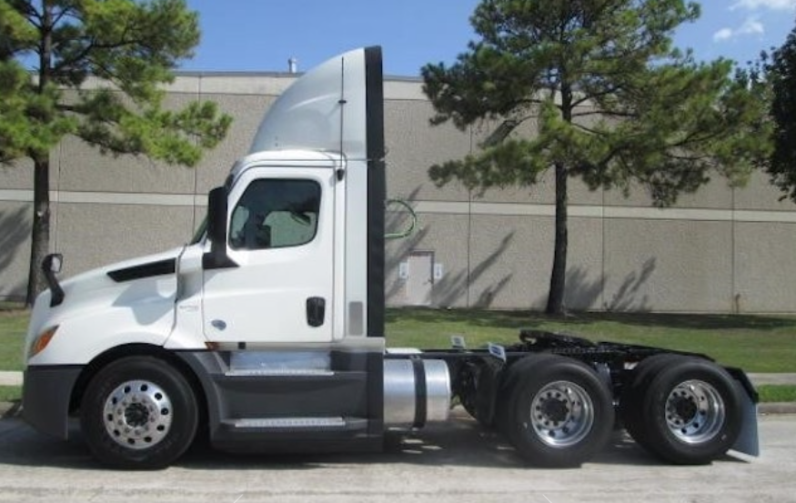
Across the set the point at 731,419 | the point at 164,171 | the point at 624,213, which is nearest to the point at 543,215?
the point at 624,213

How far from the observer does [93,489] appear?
696cm

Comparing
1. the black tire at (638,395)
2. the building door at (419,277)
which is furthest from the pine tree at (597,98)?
the black tire at (638,395)

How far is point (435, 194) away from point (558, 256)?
579 cm

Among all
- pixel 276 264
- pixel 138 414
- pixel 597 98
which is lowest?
pixel 138 414

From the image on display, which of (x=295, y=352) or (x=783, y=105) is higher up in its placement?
(x=783, y=105)

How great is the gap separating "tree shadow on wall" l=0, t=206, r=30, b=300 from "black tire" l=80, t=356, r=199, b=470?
25628 mm

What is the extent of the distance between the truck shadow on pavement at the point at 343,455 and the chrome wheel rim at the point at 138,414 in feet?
1.49

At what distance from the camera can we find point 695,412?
8352 millimetres

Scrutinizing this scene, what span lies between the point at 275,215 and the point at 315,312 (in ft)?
3.04

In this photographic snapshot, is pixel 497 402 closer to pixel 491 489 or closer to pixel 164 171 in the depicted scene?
pixel 491 489

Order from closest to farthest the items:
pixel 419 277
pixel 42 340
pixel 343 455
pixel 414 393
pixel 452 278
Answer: pixel 42 340 < pixel 414 393 < pixel 343 455 < pixel 419 277 < pixel 452 278

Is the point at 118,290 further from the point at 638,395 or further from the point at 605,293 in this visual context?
the point at 605,293

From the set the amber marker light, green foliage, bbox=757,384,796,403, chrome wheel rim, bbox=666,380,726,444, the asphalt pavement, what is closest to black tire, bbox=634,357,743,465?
chrome wheel rim, bbox=666,380,726,444

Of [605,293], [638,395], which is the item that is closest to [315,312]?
[638,395]
